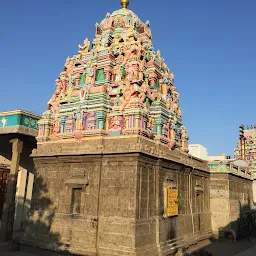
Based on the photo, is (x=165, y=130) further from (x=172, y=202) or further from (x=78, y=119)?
(x=78, y=119)

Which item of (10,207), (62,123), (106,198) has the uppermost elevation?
(62,123)

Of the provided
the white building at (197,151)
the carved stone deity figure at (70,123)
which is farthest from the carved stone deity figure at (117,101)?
the white building at (197,151)

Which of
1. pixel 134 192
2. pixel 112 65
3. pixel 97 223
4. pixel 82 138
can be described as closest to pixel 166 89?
pixel 112 65

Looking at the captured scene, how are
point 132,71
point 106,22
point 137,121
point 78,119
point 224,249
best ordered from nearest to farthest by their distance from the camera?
point 137,121 → point 78,119 → point 132,71 → point 224,249 → point 106,22

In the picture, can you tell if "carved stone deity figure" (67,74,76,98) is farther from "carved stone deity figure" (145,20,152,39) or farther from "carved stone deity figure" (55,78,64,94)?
"carved stone deity figure" (145,20,152,39)

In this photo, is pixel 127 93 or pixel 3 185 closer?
pixel 127 93

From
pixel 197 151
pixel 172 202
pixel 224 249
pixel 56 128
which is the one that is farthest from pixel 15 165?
pixel 197 151

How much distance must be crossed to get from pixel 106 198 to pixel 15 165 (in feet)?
28.0

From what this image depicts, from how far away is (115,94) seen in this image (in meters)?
17.4

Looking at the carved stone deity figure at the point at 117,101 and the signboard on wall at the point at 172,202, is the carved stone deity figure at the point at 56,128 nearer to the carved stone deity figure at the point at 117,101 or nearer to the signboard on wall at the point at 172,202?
the carved stone deity figure at the point at 117,101

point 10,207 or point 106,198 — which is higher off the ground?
point 106,198

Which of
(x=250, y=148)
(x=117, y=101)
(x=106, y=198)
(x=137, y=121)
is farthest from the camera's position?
(x=250, y=148)

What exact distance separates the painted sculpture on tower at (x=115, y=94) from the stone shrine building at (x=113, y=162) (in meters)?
0.07

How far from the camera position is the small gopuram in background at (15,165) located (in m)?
19.5
